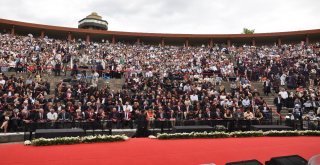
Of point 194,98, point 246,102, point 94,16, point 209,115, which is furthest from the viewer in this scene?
point 94,16

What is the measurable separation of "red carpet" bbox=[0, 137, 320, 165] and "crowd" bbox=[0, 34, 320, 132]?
4448mm

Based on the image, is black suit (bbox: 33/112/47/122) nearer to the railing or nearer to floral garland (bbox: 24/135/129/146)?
the railing

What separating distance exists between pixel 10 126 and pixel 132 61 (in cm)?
1449

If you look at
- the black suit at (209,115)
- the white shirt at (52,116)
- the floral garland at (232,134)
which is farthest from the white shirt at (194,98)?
the white shirt at (52,116)

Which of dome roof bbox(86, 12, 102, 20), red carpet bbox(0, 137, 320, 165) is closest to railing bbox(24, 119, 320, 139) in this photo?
red carpet bbox(0, 137, 320, 165)

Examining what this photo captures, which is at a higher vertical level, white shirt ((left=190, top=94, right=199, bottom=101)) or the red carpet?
white shirt ((left=190, top=94, right=199, bottom=101))

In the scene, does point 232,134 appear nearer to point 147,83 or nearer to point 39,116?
point 147,83

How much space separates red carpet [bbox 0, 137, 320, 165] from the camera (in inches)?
302

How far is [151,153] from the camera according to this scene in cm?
884

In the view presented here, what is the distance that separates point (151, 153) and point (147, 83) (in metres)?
11.6

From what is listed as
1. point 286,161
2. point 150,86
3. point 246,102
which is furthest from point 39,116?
point 286,161

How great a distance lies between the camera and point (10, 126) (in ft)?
43.3

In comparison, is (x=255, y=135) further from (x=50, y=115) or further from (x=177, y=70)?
(x=177, y=70)

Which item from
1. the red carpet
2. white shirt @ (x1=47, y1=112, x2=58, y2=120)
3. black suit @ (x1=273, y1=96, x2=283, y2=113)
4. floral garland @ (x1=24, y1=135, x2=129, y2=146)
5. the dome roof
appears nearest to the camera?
the red carpet
